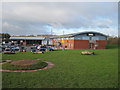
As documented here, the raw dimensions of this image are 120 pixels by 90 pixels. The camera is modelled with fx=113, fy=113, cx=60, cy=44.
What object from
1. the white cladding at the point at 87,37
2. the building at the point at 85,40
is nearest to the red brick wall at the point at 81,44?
the building at the point at 85,40

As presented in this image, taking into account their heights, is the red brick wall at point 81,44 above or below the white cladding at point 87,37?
below

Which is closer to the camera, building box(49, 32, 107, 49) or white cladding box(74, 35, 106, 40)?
building box(49, 32, 107, 49)

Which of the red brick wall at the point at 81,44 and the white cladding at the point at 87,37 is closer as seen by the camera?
the red brick wall at the point at 81,44

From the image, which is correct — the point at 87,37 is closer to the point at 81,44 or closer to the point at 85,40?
the point at 85,40

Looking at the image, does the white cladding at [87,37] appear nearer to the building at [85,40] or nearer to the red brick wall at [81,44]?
the building at [85,40]

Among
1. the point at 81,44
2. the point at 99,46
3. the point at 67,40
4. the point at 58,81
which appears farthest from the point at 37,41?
the point at 58,81

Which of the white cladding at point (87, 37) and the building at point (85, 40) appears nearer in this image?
the building at point (85, 40)

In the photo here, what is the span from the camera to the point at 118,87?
5660mm

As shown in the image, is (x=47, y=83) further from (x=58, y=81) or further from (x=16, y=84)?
(x=16, y=84)

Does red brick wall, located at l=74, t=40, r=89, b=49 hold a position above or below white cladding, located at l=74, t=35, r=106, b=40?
below

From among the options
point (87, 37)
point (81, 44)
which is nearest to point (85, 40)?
point (87, 37)

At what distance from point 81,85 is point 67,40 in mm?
34274

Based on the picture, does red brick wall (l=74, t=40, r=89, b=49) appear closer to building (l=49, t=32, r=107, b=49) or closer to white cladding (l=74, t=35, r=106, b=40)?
building (l=49, t=32, r=107, b=49)

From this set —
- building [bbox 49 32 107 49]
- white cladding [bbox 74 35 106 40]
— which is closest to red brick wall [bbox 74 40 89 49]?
building [bbox 49 32 107 49]
